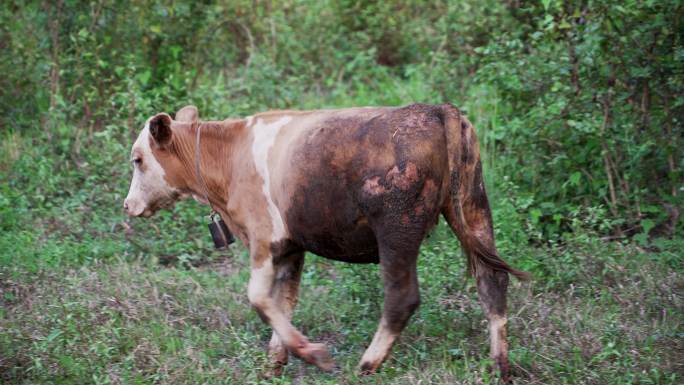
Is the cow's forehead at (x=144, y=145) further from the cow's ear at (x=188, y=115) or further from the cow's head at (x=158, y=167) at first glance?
the cow's ear at (x=188, y=115)

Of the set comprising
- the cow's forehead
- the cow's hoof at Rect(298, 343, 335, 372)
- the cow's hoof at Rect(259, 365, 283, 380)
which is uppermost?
the cow's forehead

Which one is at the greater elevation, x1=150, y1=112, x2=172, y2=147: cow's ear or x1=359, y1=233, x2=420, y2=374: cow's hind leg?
x1=150, y1=112, x2=172, y2=147: cow's ear

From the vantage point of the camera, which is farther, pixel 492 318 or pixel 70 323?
pixel 70 323

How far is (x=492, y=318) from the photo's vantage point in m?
5.42

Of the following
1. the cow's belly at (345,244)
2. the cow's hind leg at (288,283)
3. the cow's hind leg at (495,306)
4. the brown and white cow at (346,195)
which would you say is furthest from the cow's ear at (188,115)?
the cow's hind leg at (495,306)

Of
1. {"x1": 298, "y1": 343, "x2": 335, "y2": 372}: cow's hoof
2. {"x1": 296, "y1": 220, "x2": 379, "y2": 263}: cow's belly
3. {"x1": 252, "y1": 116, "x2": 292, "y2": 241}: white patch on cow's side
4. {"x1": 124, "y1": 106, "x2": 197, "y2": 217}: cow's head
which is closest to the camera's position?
{"x1": 296, "y1": 220, "x2": 379, "y2": 263}: cow's belly

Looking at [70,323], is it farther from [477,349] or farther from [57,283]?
[477,349]

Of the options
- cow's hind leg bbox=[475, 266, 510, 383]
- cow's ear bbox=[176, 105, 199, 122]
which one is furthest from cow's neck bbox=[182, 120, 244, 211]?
cow's hind leg bbox=[475, 266, 510, 383]

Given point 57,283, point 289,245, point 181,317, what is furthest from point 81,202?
point 289,245

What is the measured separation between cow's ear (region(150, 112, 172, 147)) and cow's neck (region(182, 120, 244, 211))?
0.12m

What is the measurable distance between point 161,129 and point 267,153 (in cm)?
85

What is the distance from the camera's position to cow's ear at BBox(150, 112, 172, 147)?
6.07 m

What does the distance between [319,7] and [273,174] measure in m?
6.92

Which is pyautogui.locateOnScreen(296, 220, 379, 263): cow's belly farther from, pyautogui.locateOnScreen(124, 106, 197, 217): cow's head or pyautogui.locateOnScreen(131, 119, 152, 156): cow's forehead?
pyautogui.locateOnScreen(131, 119, 152, 156): cow's forehead
